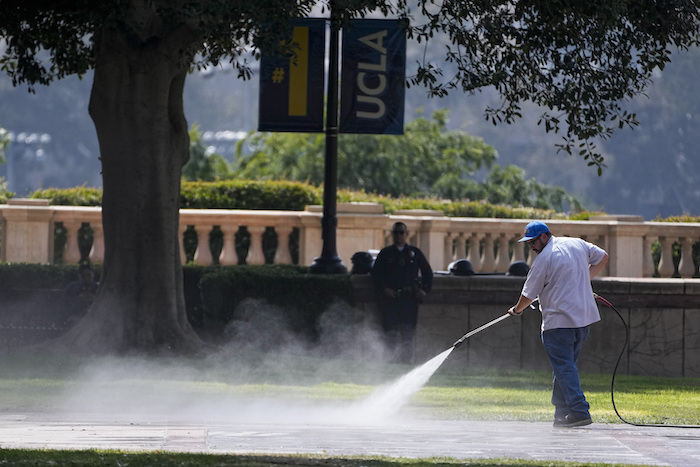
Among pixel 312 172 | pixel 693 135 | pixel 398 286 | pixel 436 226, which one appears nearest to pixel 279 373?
pixel 398 286

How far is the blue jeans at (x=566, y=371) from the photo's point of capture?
950cm

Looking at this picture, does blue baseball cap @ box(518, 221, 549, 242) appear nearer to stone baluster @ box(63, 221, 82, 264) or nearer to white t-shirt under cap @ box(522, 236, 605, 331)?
white t-shirt under cap @ box(522, 236, 605, 331)

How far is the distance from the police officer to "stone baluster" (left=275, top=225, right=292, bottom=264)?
319cm

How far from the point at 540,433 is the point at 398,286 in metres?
6.01

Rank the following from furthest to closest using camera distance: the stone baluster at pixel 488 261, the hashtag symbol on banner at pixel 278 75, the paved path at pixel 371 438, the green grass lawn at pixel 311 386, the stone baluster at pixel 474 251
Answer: the stone baluster at pixel 474 251
the stone baluster at pixel 488 261
the hashtag symbol on banner at pixel 278 75
the green grass lawn at pixel 311 386
the paved path at pixel 371 438

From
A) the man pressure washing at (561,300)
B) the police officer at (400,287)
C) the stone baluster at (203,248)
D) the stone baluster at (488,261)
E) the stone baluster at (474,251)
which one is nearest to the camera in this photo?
the man pressure washing at (561,300)

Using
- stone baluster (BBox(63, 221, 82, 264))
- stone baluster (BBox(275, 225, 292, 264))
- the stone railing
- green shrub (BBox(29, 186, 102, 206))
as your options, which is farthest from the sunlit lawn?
green shrub (BBox(29, 186, 102, 206))

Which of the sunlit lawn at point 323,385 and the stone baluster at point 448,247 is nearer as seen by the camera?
the sunlit lawn at point 323,385

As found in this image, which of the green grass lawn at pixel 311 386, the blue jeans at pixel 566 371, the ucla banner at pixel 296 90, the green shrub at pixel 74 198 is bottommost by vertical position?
the green grass lawn at pixel 311 386

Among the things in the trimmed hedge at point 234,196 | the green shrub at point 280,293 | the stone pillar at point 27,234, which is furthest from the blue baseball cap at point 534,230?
the trimmed hedge at point 234,196

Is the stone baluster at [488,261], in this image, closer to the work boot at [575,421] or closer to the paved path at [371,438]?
the paved path at [371,438]

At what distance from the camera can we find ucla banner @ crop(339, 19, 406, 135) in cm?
1512

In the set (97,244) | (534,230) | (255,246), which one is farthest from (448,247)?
(534,230)

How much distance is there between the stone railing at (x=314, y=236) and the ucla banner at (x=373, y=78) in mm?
2820
